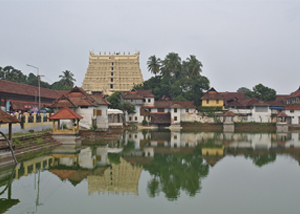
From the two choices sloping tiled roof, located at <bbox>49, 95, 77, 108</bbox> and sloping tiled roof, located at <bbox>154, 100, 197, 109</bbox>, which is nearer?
sloping tiled roof, located at <bbox>49, 95, 77, 108</bbox>

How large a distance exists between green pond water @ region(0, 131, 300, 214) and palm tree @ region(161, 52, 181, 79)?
145 feet

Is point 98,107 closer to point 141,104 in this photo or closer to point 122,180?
point 141,104

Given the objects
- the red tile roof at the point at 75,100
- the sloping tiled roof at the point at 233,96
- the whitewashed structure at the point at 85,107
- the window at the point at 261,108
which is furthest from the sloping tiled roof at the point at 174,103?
the red tile roof at the point at 75,100

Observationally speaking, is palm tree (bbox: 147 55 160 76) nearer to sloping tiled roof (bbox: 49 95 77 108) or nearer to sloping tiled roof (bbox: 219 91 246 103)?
sloping tiled roof (bbox: 219 91 246 103)

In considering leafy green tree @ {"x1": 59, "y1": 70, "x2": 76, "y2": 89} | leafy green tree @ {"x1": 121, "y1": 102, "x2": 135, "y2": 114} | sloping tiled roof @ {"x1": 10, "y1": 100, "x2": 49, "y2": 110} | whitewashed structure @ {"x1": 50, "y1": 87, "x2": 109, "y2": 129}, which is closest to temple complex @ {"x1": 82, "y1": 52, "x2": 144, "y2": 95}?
leafy green tree @ {"x1": 59, "y1": 70, "x2": 76, "y2": 89}

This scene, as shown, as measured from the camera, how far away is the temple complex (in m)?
77.2

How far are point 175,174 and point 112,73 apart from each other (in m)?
66.6

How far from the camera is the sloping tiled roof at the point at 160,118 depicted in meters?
54.4

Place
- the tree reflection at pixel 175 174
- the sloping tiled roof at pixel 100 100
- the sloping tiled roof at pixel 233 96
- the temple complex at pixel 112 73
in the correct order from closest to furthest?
the tree reflection at pixel 175 174, the sloping tiled roof at pixel 100 100, the sloping tiled roof at pixel 233 96, the temple complex at pixel 112 73

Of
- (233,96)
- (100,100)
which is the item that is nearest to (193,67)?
(233,96)

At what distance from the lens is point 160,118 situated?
54.8m

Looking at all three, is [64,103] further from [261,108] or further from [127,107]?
[261,108]

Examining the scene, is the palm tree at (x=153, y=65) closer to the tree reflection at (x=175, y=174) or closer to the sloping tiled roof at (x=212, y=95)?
the sloping tiled roof at (x=212, y=95)

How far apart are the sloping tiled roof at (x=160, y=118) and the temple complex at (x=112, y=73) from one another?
75.3 ft
